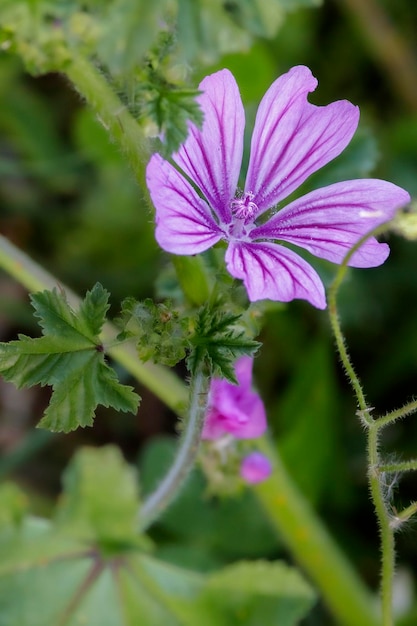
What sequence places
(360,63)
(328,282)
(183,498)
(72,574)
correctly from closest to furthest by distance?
(328,282) → (72,574) → (183,498) → (360,63)

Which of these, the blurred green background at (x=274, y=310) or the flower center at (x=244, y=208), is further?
the blurred green background at (x=274, y=310)

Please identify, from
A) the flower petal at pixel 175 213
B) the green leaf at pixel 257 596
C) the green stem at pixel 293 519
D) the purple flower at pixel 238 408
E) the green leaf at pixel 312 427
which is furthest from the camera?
the green leaf at pixel 312 427

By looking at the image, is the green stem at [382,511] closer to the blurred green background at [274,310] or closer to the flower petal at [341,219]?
the flower petal at [341,219]

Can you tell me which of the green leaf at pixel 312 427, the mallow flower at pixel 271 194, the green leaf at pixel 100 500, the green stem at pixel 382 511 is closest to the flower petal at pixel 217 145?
the mallow flower at pixel 271 194

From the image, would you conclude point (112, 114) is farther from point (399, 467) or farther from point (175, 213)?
point (399, 467)

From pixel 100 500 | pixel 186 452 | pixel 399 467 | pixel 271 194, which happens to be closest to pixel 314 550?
pixel 100 500

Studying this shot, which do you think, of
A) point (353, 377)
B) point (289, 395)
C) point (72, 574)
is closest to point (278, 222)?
point (353, 377)

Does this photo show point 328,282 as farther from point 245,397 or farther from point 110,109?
point 110,109
